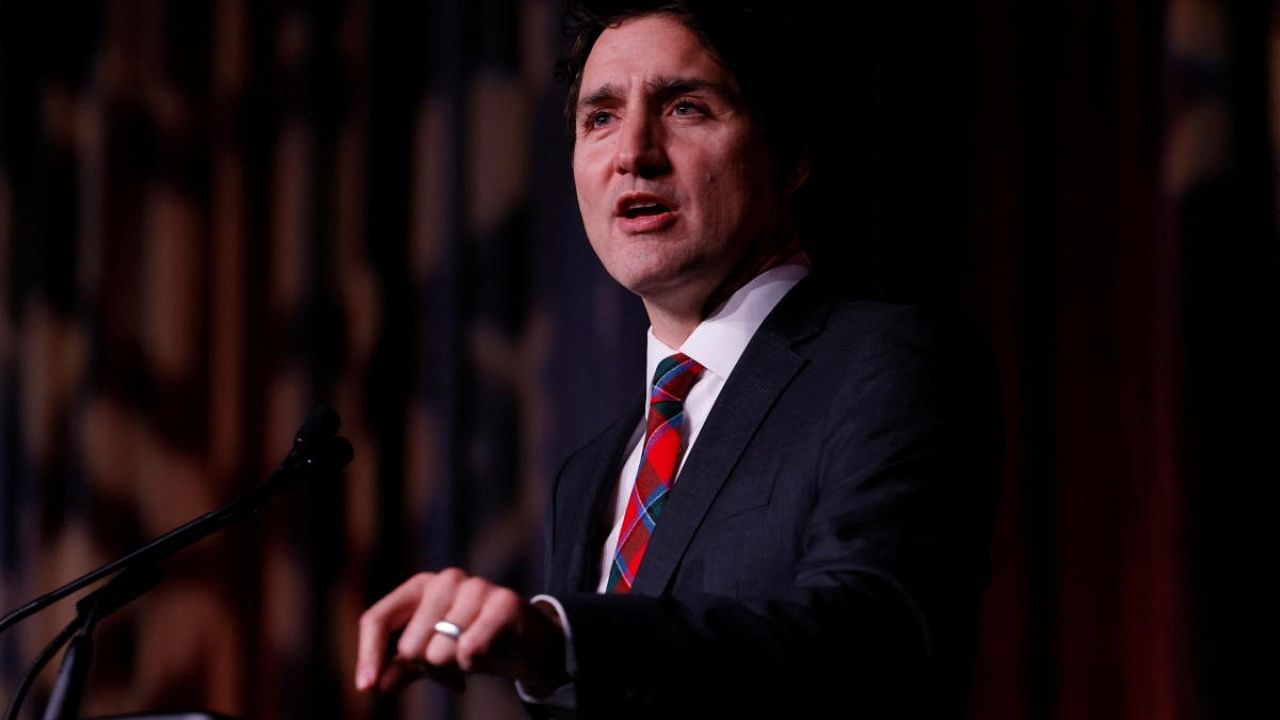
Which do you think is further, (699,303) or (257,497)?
(699,303)

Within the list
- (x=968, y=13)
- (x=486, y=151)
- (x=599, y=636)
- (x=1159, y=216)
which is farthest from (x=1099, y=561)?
(x=486, y=151)

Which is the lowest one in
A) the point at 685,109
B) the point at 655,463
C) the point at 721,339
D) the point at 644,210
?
the point at 655,463

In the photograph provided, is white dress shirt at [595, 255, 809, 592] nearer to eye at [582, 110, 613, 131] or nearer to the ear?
the ear

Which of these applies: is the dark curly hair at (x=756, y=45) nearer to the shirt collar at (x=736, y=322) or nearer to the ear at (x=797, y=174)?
the ear at (x=797, y=174)

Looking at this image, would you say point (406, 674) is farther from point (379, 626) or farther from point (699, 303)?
point (699, 303)

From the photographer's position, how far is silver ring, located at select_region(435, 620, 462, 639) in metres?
0.73

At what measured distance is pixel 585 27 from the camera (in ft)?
4.91

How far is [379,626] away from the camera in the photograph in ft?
2.54

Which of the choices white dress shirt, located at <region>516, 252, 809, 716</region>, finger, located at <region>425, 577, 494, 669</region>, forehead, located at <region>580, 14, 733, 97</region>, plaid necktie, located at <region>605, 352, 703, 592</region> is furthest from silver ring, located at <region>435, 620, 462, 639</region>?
forehead, located at <region>580, 14, 733, 97</region>

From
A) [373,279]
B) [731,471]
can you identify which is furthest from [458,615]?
[373,279]

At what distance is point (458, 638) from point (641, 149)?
70 cm

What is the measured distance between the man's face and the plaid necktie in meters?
0.08

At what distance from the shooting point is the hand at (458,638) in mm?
731

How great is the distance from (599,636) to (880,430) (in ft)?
1.17
